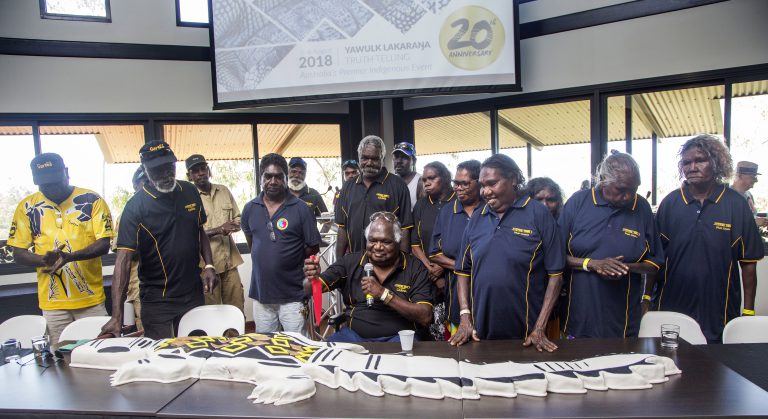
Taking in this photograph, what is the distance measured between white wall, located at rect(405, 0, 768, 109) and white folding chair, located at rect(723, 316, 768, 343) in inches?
114

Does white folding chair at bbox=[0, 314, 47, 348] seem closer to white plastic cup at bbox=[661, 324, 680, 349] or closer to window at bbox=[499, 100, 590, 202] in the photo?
white plastic cup at bbox=[661, 324, 680, 349]

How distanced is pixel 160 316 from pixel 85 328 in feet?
1.28

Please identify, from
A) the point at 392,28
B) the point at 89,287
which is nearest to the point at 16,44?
the point at 89,287

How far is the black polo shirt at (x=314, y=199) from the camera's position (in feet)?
16.9

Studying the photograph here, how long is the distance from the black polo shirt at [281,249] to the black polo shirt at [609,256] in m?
1.63

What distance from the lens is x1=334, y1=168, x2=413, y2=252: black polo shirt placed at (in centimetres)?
347

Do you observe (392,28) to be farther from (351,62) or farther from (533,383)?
(533,383)

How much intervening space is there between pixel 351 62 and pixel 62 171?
2948 mm

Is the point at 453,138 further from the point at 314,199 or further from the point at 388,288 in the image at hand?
the point at 388,288

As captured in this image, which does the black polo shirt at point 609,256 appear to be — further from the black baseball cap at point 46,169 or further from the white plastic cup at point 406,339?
the black baseball cap at point 46,169

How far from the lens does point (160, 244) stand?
9.52ft

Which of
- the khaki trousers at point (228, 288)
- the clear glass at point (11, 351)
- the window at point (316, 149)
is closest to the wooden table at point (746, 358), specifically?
the clear glass at point (11, 351)

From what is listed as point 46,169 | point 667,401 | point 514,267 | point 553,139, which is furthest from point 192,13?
point 667,401

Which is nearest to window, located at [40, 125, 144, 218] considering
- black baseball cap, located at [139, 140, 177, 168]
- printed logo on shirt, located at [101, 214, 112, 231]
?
printed logo on shirt, located at [101, 214, 112, 231]
